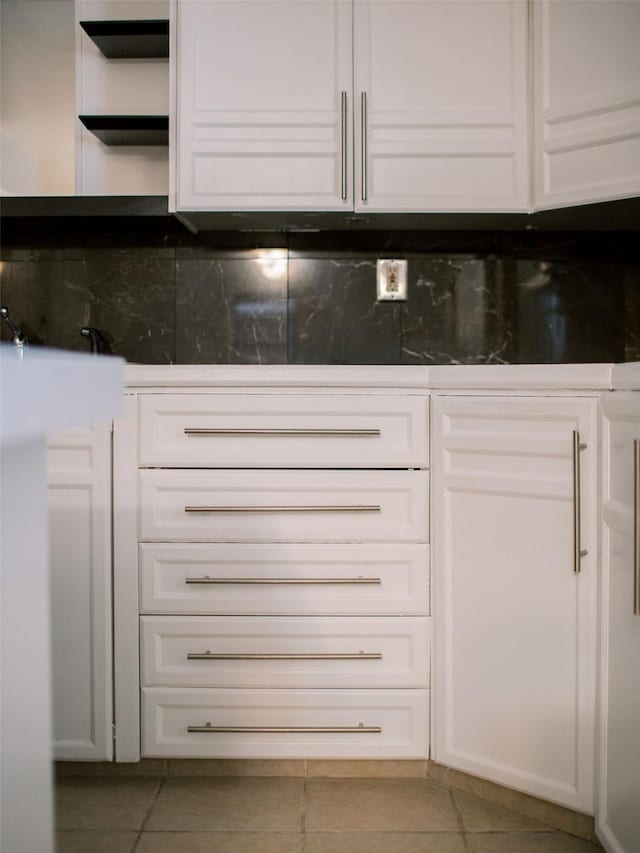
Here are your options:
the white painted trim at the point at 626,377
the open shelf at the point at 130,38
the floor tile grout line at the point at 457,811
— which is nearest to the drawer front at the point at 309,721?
the floor tile grout line at the point at 457,811

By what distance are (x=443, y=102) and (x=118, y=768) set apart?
1907 millimetres

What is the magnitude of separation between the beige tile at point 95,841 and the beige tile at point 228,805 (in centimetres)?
6

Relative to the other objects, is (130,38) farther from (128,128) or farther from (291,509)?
(291,509)

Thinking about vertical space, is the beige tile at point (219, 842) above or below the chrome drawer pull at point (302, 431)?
below

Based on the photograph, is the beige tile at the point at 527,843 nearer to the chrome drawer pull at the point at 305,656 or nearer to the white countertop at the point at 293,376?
the chrome drawer pull at the point at 305,656

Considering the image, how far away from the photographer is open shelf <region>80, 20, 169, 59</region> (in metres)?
2.00

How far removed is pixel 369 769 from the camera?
1.69 m

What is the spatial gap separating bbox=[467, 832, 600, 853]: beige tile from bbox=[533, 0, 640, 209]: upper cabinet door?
1.49m

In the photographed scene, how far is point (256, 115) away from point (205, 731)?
1.58m

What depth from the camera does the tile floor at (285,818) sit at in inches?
56.1

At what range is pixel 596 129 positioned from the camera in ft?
5.89

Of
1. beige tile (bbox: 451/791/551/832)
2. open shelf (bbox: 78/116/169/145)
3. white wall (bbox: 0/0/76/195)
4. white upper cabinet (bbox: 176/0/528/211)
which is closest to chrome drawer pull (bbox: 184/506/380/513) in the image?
beige tile (bbox: 451/791/551/832)

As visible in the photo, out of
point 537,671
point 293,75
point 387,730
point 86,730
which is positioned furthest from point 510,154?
point 86,730

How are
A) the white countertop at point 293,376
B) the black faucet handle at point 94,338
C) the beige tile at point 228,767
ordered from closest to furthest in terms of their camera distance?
the white countertop at point 293,376, the beige tile at point 228,767, the black faucet handle at point 94,338
